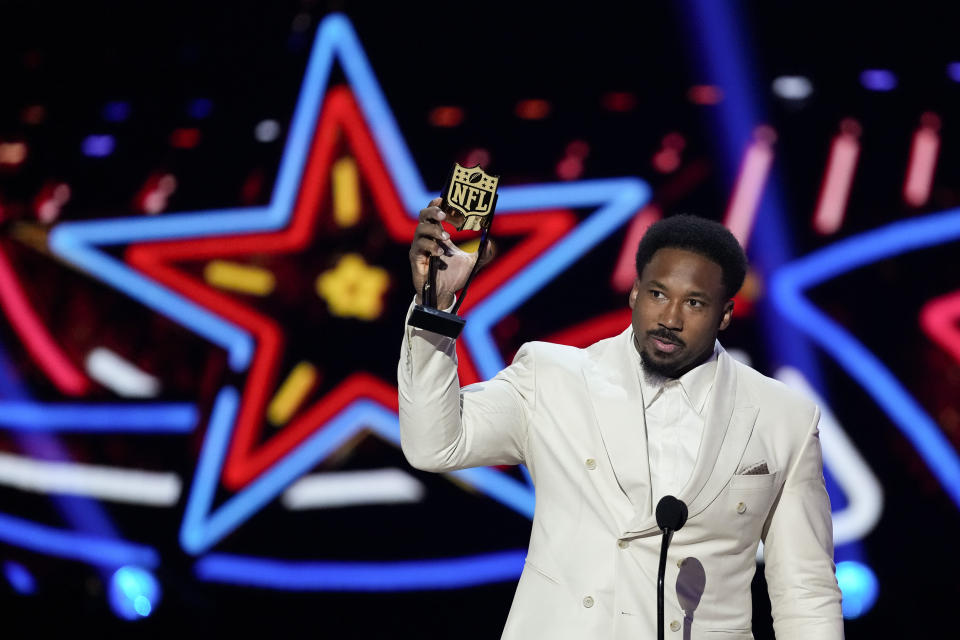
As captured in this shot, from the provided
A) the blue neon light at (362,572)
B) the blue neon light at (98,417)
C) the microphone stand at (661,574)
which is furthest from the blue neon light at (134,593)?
the microphone stand at (661,574)

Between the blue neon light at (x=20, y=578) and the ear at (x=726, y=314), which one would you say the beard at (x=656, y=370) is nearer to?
the ear at (x=726, y=314)

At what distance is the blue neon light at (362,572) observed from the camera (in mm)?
3414

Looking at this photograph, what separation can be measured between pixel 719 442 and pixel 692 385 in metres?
0.13

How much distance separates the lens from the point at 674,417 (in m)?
1.72

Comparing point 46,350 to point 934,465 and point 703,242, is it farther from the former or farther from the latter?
point 934,465

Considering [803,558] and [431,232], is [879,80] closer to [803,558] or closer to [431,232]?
[803,558]

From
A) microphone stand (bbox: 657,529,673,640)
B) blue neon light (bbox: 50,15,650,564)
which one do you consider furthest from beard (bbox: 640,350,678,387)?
blue neon light (bbox: 50,15,650,564)

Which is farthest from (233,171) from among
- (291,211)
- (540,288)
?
(540,288)

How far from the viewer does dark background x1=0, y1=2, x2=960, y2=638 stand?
3334mm

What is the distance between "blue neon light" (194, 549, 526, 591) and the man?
5.75 feet

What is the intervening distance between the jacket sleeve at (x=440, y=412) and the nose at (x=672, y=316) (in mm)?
306

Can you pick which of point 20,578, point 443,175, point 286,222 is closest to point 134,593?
point 20,578

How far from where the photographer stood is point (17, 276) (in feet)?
12.4

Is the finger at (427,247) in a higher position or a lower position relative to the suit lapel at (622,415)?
higher
